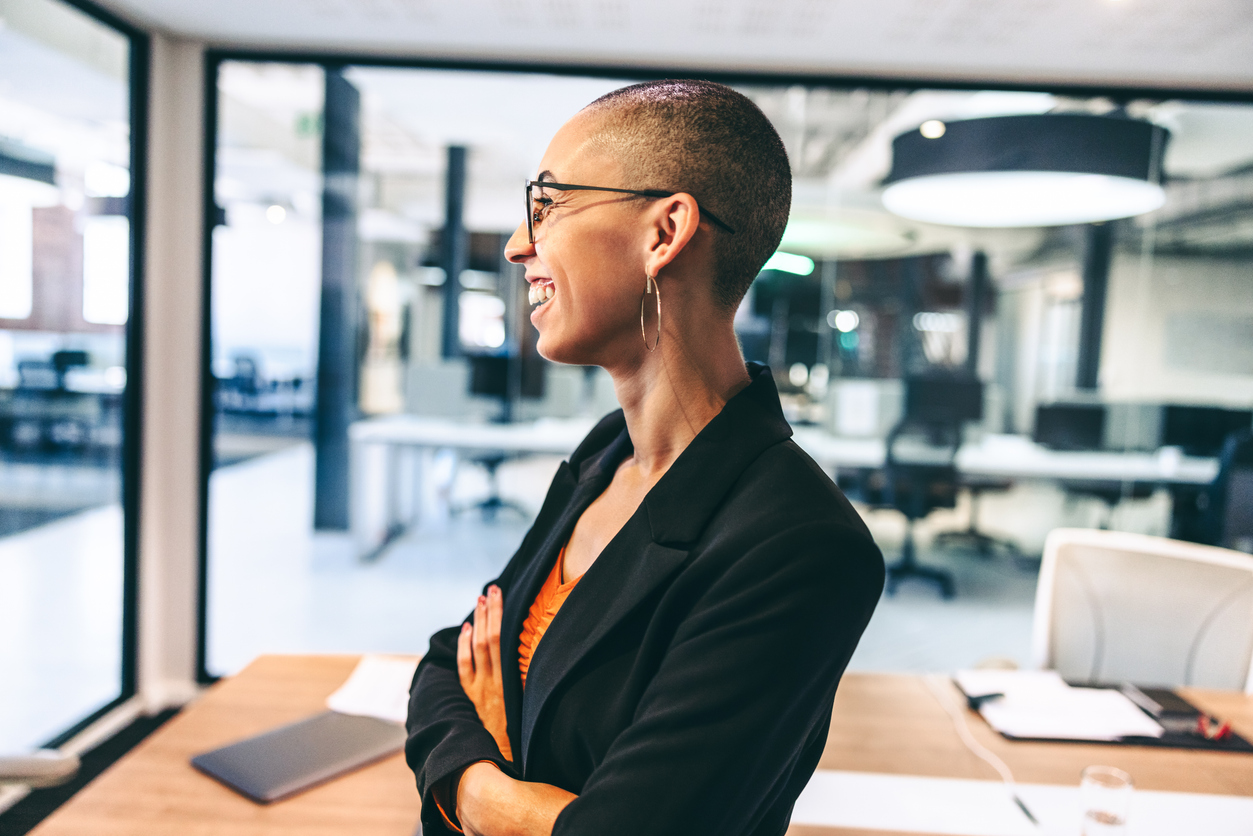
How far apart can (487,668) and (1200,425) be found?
417 centimetres

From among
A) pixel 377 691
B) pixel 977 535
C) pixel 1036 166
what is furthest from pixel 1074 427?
pixel 377 691

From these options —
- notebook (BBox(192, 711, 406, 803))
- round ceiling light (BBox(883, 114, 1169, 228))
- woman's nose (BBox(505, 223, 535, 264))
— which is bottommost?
notebook (BBox(192, 711, 406, 803))

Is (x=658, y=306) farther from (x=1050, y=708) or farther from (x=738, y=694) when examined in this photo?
(x=1050, y=708)

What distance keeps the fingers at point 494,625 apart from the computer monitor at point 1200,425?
13.1 ft

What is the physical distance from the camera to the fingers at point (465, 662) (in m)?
1.06

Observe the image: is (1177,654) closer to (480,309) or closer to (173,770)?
(173,770)

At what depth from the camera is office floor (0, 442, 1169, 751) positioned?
3234 millimetres

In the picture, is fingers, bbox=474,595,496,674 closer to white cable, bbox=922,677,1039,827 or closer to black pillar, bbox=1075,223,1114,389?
white cable, bbox=922,677,1039,827

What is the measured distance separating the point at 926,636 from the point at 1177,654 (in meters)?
2.11

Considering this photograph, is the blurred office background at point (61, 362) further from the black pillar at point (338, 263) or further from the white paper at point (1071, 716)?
the white paper at point (1071, 716)

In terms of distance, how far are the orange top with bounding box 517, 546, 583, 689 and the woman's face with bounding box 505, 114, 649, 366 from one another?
0.96ft

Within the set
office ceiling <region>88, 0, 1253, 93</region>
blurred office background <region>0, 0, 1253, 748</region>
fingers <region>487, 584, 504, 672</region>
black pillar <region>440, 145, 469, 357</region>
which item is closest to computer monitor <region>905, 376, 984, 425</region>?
blurred office background <region>0, 0, 1253, 748</region>

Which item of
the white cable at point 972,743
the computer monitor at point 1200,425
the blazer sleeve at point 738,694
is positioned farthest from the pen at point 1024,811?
the computer monitor at point 1200,425

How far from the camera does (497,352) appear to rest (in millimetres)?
4109
